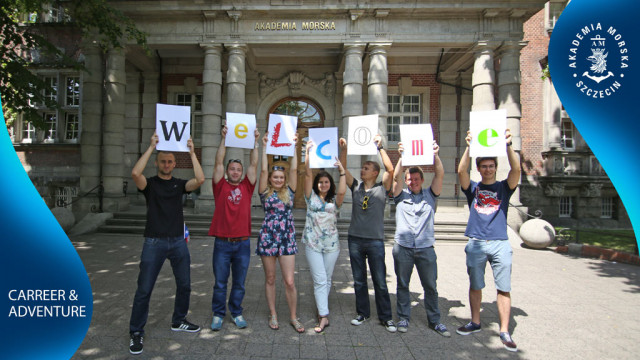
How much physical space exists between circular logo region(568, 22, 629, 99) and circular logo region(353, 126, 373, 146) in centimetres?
242

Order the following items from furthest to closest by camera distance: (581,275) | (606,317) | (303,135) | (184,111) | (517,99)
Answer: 1. (303,135)
2. (517,99)
3. (581,275)
4. (606,317)
5. (184,111)

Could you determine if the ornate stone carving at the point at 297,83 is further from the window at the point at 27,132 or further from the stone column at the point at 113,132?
the window at the point at 27,132

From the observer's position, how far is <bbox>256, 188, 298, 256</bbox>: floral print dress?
4.12 meters

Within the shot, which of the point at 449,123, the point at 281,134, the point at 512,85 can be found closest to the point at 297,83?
the point at 449,123

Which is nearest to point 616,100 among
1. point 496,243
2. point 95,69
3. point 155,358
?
point 496,243

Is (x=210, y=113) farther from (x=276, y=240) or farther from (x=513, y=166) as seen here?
(x=513, y=166)

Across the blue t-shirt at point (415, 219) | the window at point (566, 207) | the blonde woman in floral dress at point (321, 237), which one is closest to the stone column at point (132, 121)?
the blonde woman in floral dress at point (321, 237)

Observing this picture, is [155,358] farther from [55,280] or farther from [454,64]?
[454,64]

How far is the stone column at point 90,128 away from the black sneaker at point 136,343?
9.45 metres

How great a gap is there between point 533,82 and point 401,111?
19.1 feet

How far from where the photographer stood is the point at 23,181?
2.49m

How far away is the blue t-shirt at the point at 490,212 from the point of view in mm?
3994

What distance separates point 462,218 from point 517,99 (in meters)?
4.14

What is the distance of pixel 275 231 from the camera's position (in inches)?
163
